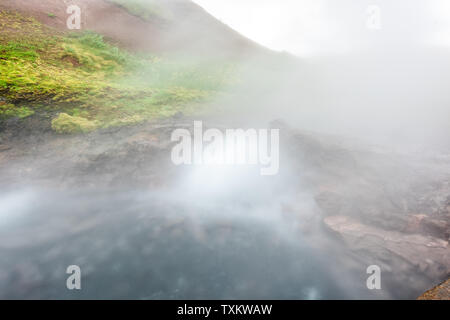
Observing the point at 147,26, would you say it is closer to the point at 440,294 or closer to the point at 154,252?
the point at 154,252

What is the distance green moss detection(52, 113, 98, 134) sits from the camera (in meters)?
10.9

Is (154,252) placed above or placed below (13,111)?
below

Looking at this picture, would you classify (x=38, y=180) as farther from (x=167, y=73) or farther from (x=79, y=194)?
(x=167, y=73)

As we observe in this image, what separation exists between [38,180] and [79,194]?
163 cm

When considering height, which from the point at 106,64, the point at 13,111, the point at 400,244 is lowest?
the point at 400,244

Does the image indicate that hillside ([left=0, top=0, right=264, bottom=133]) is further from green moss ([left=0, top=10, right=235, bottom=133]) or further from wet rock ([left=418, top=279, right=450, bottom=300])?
wet rock ([left=418, top=279, right=450, bottom=300])

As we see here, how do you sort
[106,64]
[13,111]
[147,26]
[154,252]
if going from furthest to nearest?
1. [147,26]
2. [106,64]
3. [13,111]
4. [154,252]

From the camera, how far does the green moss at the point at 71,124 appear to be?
35.6ft

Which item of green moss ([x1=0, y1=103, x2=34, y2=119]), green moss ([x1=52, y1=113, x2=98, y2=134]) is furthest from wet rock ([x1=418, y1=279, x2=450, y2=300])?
green moss ([x1=0, y1=103, x2=34, y2=119])

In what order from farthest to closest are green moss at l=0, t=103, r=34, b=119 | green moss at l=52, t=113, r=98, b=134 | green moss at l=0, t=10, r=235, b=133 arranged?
green moss at l=0, t=10, r=235, b=133 → green moss at l=52, t=113, r=98, b=134 → green moss at l=0, t=103, r=34, b=119

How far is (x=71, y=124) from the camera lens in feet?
36.4

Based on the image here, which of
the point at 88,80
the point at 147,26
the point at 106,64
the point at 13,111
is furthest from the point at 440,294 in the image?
the point at 147,26

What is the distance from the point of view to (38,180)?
891cm
